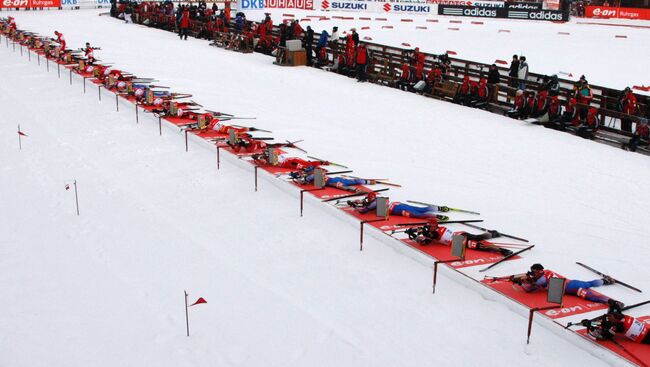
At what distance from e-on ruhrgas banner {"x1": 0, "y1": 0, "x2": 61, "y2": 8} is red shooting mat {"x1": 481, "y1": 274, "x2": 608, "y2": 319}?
47113 mm

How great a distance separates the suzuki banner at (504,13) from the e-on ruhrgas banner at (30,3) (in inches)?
1099

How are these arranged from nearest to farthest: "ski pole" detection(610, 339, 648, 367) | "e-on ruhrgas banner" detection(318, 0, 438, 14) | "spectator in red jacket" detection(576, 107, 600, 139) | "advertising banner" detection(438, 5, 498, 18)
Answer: "ski pole" detection(610, 339, 648, 367), "spectator in red jacket" detection(576, 107, 600, 139), "advertising banner" detection(438, 5, 498, 18), "e-on ruhrgas banner" detection(318, 0, 438, 14)

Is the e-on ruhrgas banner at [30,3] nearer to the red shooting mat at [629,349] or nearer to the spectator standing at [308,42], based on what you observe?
the spectator standing at [308,42]

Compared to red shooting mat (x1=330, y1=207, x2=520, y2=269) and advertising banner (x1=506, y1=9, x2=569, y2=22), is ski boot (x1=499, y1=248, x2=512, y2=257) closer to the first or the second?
red shooting mat (x1=330, y1=207, x2=520, y2=269)

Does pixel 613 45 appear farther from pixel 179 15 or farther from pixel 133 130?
pixel 133 130

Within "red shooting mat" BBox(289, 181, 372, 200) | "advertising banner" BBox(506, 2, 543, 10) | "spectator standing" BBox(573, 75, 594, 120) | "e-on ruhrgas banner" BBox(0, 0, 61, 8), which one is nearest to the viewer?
"red shooting mat" BBox(289, 181, 372, 200)

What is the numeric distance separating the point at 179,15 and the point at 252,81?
13.6m

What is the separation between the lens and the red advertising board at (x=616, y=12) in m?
48.8

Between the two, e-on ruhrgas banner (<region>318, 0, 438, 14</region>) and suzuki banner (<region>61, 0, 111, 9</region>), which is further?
e-on ruhrgas banner (<region>318, 0, 438, 14</region>)

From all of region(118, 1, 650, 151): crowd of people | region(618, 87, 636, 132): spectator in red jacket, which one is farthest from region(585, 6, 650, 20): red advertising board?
region(618, 87, 636, 132): spectator in red jacket

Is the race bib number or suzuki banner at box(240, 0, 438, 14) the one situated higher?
suzuki banner at box(240, 0, 438, 14)

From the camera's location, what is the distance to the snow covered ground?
8.36 meters

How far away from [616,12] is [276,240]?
46.0 meters

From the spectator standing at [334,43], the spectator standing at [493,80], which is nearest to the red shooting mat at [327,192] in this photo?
the spectator standing at [493,80]
